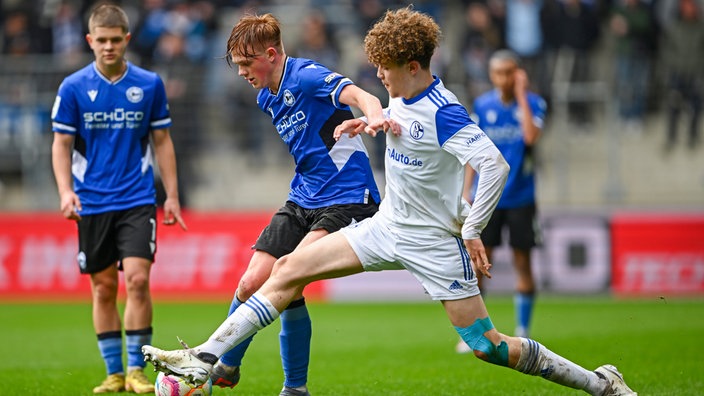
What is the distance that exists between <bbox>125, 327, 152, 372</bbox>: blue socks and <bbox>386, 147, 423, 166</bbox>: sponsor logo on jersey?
2655 mm

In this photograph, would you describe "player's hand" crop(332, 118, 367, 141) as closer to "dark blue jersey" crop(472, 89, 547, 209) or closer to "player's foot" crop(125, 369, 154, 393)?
"player's foot" crop(125, 369, 154, 393)

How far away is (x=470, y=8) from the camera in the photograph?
18.2m

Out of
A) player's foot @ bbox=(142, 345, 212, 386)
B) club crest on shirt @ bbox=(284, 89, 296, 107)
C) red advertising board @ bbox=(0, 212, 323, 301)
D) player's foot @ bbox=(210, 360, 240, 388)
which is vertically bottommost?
red advertising board @ bbox=(0, 212, 323, 301)

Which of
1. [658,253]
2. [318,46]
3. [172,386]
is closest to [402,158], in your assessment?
[172,386]

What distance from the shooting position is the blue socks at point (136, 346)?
7.38 meters

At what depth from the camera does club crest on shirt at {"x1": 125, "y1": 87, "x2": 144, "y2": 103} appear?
7.66 m

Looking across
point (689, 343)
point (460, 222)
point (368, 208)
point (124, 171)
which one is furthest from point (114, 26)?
point (689, 343)

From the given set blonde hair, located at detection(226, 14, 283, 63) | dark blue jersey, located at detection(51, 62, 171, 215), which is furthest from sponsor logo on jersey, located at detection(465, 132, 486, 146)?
dark blue jersey, located at detection(51, 62, 171, 215)

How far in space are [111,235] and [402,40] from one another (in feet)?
10.1

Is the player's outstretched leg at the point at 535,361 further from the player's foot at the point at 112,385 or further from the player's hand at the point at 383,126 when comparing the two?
the player's foot at the point at 112,385

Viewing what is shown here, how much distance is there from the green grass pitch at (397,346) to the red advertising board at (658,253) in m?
0.37

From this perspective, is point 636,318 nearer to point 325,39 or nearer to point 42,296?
point 325,39

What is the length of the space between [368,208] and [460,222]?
2.69 feet

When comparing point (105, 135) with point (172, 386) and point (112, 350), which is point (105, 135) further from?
point (172, 386)
